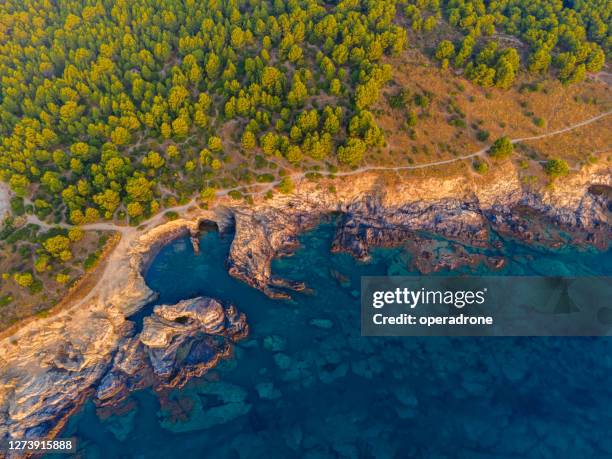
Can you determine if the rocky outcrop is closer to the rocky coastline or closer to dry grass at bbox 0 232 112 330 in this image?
the rocky coastline

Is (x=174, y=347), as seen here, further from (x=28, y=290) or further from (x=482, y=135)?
(x=482, y=135)

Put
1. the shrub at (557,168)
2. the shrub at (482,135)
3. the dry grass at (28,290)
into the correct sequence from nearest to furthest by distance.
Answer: the dry grass at (28,290), the shrub at (557,168), the shrub at (482,135)

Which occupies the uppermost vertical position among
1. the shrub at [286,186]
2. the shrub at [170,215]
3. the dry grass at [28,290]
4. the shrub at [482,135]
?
the shrub at [482,135]

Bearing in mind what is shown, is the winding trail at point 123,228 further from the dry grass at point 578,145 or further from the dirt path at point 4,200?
the dirt path at point 4,200

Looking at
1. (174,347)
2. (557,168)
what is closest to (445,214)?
(557,168)

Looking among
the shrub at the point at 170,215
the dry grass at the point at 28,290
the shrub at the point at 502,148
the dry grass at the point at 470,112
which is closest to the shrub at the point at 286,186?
the dry grass at the point at 470,112

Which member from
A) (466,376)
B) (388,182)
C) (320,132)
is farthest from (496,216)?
(320,132)
